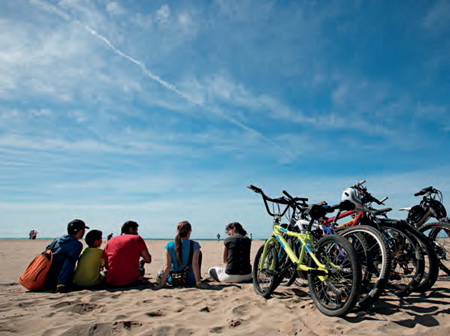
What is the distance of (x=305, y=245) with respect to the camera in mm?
4070

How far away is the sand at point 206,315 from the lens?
318 centimetres

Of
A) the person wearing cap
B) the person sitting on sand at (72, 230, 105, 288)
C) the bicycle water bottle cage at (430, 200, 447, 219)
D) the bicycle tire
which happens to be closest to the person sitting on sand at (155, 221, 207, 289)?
the person sitting on sand at (72, 230, 105, 288)

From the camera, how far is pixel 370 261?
141 inches

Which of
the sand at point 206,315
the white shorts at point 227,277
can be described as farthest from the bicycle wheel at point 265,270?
the white shorts at point 227,277

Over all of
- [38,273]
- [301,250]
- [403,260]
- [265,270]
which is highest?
[301,250]

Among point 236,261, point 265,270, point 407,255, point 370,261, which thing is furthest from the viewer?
point 236,261

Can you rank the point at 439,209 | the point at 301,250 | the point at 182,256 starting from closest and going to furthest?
the point at 301,250 → the point at 439,209 → the point at 182,256

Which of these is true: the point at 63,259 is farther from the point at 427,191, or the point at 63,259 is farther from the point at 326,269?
the point at 427,191

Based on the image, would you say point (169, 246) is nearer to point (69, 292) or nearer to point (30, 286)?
point (69, 292)

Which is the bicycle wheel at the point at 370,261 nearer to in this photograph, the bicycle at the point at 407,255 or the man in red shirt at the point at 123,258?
the bicycle at the point at 407,255

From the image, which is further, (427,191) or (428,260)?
(427,191)

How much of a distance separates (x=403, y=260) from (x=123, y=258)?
16.9ft

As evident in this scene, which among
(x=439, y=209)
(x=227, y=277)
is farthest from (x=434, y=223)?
(x=227, y=277)

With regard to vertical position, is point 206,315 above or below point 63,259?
below
